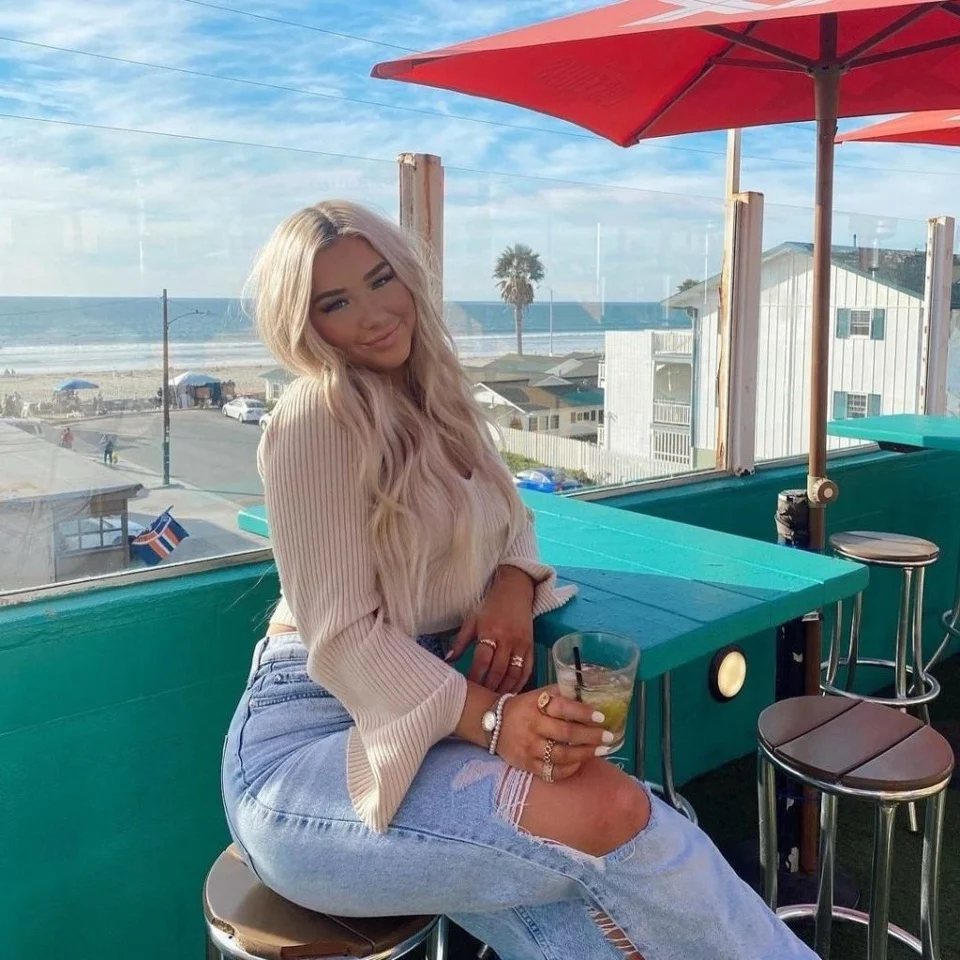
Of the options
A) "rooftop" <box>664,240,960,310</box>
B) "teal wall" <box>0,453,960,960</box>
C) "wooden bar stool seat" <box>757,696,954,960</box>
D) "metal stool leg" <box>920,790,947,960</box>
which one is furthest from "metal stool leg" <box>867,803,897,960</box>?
"rooftop" <box>664,240,960,310</box>

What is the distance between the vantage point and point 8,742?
1.73m

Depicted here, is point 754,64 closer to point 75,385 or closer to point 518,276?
point 518,276

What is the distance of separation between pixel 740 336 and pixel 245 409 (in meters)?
1.80

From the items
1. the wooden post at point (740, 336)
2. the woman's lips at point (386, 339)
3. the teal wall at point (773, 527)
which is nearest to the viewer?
the woman's lips at point (386, 339)

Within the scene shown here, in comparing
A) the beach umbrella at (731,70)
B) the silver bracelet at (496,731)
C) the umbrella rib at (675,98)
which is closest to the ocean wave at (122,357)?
the beach umbrella at (731,70)

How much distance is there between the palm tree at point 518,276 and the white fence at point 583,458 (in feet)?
0.89

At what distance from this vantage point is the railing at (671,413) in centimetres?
313

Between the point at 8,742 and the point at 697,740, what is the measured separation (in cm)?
216

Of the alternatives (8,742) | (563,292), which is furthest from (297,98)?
(8,742)

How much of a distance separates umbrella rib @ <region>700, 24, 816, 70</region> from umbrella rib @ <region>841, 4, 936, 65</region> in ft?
0.26

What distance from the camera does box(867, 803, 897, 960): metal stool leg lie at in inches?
61.4

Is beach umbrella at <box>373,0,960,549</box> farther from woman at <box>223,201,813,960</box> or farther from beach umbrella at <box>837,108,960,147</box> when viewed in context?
beach umbrella at <box>837,108,960,147</box>

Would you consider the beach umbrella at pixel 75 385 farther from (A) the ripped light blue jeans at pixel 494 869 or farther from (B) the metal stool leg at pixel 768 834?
(B) the metal stool leg at pixel 768 834

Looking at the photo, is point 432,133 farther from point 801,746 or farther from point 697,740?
point 697,740
